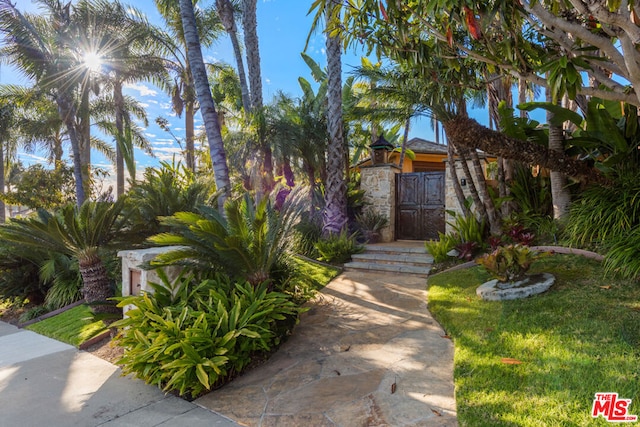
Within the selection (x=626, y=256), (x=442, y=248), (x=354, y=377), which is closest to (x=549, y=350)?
(x=354, y=377)

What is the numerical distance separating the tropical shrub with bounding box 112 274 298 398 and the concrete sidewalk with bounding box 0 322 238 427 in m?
0.16

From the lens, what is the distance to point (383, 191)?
29.5 ft

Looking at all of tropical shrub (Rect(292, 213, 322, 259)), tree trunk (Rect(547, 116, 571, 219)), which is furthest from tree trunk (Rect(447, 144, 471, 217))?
tropical shrub (Rect(292, 213, 322, 259))

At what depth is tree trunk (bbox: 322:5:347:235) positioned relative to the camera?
811cm

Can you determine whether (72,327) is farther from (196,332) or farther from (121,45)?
(121,45)

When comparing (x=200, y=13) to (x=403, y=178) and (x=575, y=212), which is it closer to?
(x=403, y=178)

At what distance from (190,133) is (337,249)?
11.7 metres

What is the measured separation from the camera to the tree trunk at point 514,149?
199 inches

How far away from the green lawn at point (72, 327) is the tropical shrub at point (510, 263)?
16.8ft

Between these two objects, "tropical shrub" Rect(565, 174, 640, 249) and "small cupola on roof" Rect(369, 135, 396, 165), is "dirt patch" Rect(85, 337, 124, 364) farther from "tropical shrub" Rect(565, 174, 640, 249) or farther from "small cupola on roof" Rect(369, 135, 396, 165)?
"small cupola on roof" Rect(369, 135, 396, 165)

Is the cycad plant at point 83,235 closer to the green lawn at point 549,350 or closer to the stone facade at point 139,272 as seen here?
the stone facade at point 139,272

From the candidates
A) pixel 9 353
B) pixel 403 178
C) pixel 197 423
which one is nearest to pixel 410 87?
pixel 403 178

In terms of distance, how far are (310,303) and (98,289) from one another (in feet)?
10.7

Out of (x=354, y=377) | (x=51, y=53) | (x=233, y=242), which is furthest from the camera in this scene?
(x=51, y=53)
